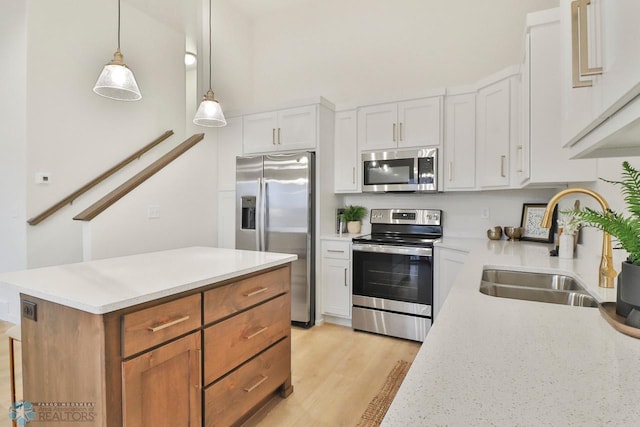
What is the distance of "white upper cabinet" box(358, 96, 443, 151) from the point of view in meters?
3.18

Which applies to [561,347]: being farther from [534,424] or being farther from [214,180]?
[214,180]

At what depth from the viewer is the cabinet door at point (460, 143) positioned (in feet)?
10.1

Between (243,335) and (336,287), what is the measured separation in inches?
67.4

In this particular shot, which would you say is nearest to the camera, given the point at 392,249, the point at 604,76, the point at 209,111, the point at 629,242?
the point at 604,76

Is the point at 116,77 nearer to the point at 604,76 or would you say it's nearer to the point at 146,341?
the point at 146,341

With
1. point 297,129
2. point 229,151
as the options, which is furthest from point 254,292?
point 229,151

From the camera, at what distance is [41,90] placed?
337 cm

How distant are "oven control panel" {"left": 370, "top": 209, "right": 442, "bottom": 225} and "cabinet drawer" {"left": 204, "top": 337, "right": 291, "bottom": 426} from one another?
6.26 ft

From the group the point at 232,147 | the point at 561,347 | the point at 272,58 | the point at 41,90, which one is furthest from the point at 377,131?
the point at 41,90

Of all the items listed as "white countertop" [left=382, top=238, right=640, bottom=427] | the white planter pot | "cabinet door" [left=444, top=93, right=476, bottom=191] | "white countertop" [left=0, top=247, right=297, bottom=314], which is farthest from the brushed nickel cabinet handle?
the white planter pot

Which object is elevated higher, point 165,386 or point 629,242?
point 629,242

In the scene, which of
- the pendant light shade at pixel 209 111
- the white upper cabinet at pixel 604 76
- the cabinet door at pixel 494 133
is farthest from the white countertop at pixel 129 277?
the cabinet door at pixel 494 133

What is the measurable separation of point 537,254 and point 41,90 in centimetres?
457

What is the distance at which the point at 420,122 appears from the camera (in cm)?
324
